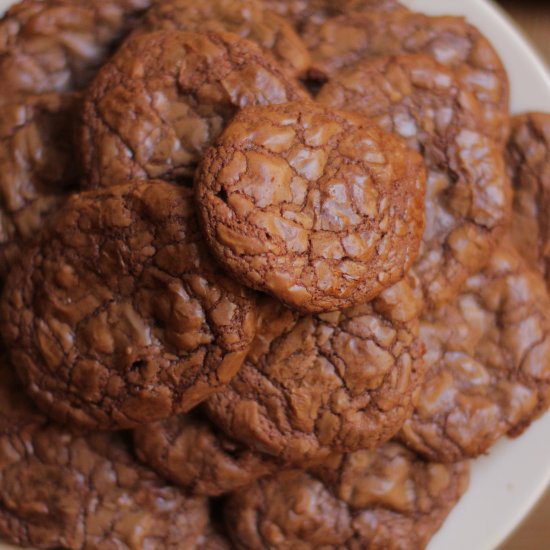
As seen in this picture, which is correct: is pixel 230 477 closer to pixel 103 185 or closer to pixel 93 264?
pixel 93 264

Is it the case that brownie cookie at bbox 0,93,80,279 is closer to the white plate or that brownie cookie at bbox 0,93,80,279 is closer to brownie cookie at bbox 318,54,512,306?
brownie cookie at bbox 318,54,512,306

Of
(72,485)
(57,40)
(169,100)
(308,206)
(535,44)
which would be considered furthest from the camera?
(535,44)

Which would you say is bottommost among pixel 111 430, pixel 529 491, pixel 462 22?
pixel 111 430

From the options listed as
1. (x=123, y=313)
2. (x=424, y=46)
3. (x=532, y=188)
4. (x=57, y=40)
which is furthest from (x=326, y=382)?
(x=57, y=40)

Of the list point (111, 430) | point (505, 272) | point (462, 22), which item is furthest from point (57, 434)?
point (462, 22)

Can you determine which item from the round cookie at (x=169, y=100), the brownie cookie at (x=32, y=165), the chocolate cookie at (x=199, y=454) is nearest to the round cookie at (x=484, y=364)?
the chocolate cookie at (x=199, y=454)

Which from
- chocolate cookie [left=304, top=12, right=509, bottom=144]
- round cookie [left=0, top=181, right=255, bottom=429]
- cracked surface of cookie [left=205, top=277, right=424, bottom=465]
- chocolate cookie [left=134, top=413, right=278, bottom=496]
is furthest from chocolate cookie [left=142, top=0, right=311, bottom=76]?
chocolate cookie [left=134, top=413, right=278, bottom=496]

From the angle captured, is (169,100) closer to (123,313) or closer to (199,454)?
(123,313)
